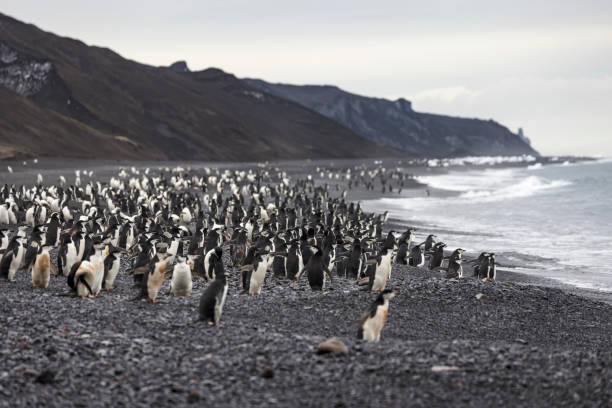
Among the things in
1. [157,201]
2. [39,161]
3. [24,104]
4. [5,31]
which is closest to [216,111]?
[5,31]

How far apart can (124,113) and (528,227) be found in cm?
9995

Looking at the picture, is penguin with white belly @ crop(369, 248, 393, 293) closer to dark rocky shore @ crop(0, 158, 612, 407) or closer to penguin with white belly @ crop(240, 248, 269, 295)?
dark rocky shore @ crop(0, 158, 612, 407)

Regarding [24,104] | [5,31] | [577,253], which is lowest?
[577,253]

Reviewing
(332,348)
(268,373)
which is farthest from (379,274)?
(268,373)

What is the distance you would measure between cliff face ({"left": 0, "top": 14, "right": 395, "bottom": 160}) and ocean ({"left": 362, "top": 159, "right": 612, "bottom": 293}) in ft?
146

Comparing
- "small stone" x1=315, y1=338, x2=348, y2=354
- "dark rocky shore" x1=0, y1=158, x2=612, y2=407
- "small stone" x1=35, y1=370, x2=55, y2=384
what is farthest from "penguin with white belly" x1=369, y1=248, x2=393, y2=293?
"small stone" x1=35, y1=370, x2=55, y2=384

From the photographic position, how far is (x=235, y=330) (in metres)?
9.76

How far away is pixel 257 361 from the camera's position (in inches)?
322

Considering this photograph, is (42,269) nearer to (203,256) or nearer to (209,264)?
(209,264)

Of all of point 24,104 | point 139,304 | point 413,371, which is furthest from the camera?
point 24,104

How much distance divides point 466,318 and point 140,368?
6697 millimetres

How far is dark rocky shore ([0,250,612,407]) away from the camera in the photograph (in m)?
7.29

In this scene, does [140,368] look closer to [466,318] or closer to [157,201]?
[466,318]

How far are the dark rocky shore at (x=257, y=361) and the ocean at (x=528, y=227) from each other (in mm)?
9887
